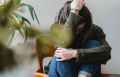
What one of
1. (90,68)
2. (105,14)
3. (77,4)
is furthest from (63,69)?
(105,14)

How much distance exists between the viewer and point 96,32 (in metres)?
1.50

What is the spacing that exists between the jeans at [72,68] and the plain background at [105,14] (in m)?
0.28

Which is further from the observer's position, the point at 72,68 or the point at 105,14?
the point at 105,14

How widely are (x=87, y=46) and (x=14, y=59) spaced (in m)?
1.13

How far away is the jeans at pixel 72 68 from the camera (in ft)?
4.33

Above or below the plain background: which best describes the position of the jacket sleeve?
below

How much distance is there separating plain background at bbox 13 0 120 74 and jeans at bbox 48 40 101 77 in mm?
278

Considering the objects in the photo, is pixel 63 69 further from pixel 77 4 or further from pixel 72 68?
pixel 77 4

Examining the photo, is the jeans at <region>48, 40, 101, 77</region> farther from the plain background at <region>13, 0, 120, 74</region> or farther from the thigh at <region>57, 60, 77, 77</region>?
the plain background at <region>13, 0, 120, 74</region>

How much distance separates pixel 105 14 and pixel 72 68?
49cm

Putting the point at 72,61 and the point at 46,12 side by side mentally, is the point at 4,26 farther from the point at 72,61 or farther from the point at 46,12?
the point at 46,12

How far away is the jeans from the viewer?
132 cm

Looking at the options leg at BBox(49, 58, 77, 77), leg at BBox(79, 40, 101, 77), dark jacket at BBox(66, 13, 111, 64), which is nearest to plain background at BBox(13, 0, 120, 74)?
dark jacket at BBox(66, 13, 111, 64)

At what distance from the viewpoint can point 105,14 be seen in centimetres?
163
